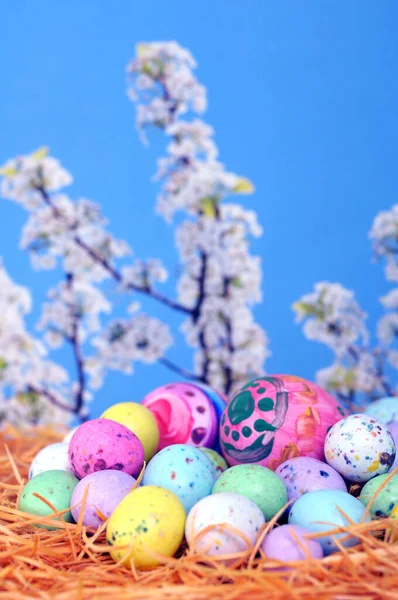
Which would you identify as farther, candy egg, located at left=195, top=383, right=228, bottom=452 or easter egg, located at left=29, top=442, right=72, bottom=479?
candy egg, located at left=195, top=383, right=228, bottom=452

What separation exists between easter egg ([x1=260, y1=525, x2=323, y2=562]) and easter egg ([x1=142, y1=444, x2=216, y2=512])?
0.83 feet

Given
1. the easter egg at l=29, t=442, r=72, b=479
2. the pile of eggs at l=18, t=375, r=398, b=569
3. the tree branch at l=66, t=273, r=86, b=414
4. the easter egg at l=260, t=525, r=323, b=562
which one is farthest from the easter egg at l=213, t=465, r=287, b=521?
the tree branch at l=66, t=273, r=86, b=414

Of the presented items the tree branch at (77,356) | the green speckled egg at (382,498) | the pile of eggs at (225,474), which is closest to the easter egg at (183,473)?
the pile of eggs at (225,474)

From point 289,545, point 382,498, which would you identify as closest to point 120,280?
point 382,498

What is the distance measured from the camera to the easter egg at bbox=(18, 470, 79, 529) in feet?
4.87

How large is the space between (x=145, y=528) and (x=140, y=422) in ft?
1.60

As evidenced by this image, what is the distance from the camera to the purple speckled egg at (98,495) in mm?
1400

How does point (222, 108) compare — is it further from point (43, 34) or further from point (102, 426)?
point (102, 426)

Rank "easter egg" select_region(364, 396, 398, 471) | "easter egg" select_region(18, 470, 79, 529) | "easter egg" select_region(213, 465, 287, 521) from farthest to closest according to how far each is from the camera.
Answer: "easter egg" select_region(364, 396, 398, 471), "easter egg" select_region(18, 470, 79, 529), "easter egg" select_region(213, 465, 287, 521)

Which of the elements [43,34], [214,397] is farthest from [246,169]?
[214,397]

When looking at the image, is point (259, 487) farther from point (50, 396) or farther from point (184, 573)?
point (50, 396)

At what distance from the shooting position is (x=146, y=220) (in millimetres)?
3320

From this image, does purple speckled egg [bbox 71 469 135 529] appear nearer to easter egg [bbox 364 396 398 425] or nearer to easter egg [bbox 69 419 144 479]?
easter egg [bbox 69 419 144 479]

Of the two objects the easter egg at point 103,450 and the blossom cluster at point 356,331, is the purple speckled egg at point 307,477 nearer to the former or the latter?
the easter egg at point 103,450
